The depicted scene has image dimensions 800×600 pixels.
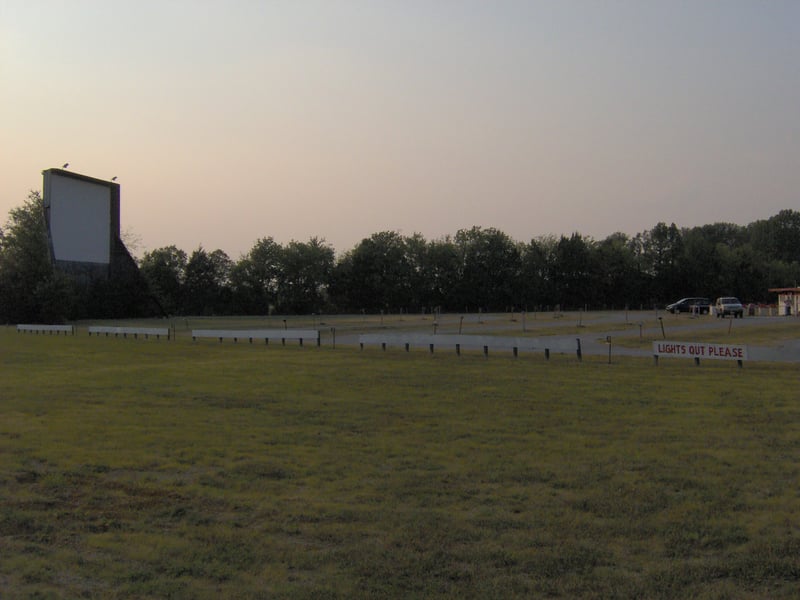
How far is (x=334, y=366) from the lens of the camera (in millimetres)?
25172

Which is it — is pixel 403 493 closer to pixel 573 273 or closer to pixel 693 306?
pixel 693 306

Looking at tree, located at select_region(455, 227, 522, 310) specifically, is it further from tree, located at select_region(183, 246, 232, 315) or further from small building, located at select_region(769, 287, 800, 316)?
small building, located at select_region(769, 287, 800, 316)

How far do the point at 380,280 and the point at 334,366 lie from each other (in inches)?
3376

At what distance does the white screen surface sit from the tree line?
1555 cm

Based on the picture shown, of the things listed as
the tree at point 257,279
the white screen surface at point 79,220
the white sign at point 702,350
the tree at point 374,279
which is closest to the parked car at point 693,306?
the tree at point 374,279

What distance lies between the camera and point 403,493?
8570 mm

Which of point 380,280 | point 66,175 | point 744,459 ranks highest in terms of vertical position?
point 66,175

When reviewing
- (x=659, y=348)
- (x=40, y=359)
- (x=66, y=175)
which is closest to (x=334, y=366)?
(x=659, y=348)

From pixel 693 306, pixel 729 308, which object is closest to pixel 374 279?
pixel 693 306

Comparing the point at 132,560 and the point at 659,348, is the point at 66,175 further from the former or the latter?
the point at 132,560

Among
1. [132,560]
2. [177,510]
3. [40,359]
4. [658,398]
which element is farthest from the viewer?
[40,359]

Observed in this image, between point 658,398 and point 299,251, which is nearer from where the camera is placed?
point 658,398

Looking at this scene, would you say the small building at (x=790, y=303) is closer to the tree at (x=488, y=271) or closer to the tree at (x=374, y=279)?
the tree at (x=488, y=271)

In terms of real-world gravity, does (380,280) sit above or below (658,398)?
above
